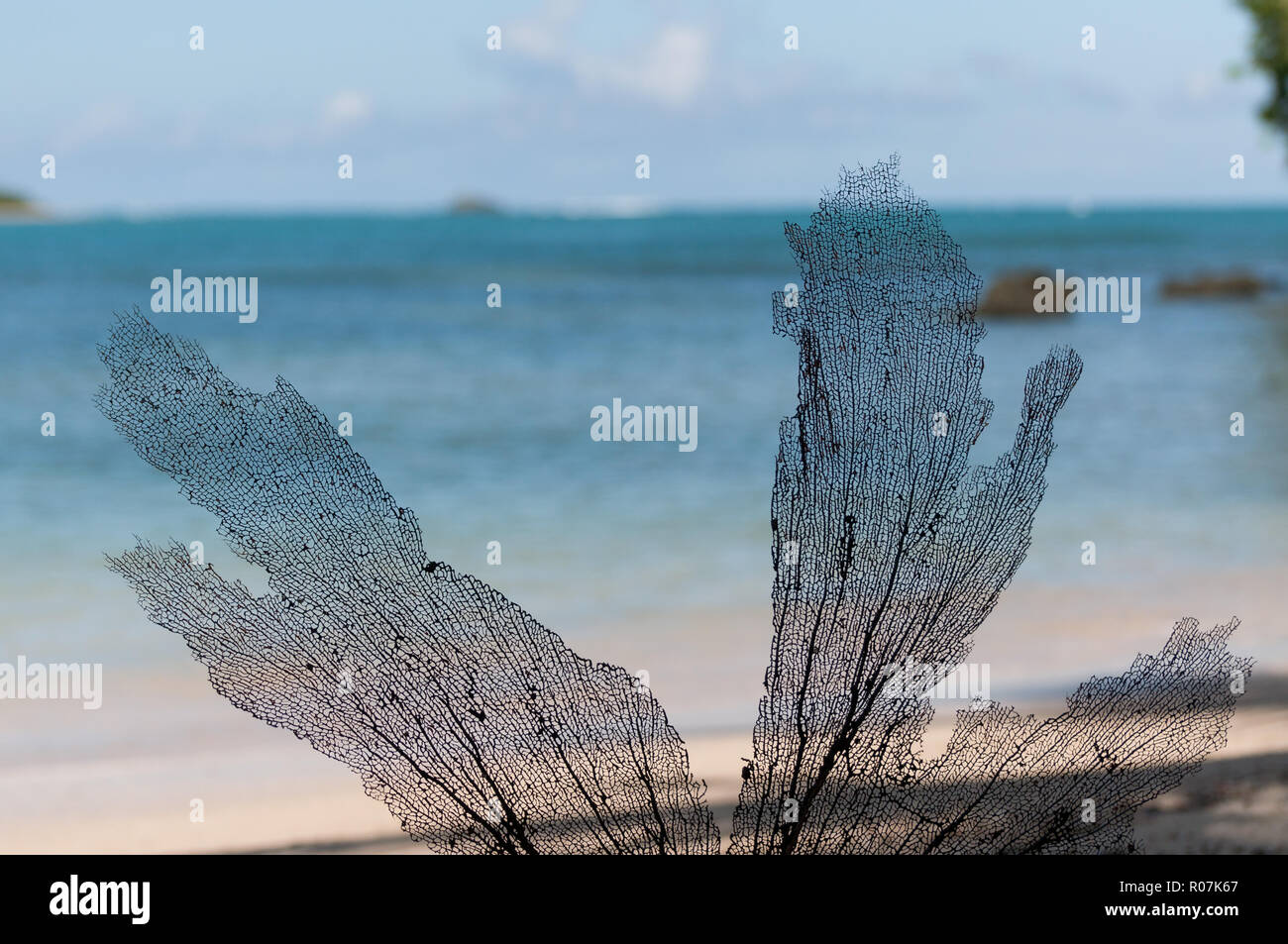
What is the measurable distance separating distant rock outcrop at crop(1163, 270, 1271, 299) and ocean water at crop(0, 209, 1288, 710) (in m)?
0.37

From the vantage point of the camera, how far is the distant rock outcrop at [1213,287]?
104 feet

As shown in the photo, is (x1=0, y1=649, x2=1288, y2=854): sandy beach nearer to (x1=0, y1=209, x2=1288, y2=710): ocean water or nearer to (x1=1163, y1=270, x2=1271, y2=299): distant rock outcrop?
(x1=0, y1=209, x2=1288, y2=710): ocean water

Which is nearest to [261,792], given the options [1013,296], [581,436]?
[581,436]

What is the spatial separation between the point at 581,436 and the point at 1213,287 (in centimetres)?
2197

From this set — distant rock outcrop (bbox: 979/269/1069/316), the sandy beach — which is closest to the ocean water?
distant rock outcrop (bbox: 979/269/1069/316)

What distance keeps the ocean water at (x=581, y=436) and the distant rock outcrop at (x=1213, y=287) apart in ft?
1.20

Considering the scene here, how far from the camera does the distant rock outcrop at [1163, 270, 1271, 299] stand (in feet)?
104

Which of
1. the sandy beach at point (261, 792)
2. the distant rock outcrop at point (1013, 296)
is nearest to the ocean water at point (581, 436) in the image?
the distant rock outcrop at point (1013, 296)

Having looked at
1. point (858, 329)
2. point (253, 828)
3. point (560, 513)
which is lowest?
point (253, 828)


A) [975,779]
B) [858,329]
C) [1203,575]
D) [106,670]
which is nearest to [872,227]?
[858,329]

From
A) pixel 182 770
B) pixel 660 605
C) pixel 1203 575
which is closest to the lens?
pixel 182 770

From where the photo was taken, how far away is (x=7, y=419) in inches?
666

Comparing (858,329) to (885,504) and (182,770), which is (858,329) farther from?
(182,770)
